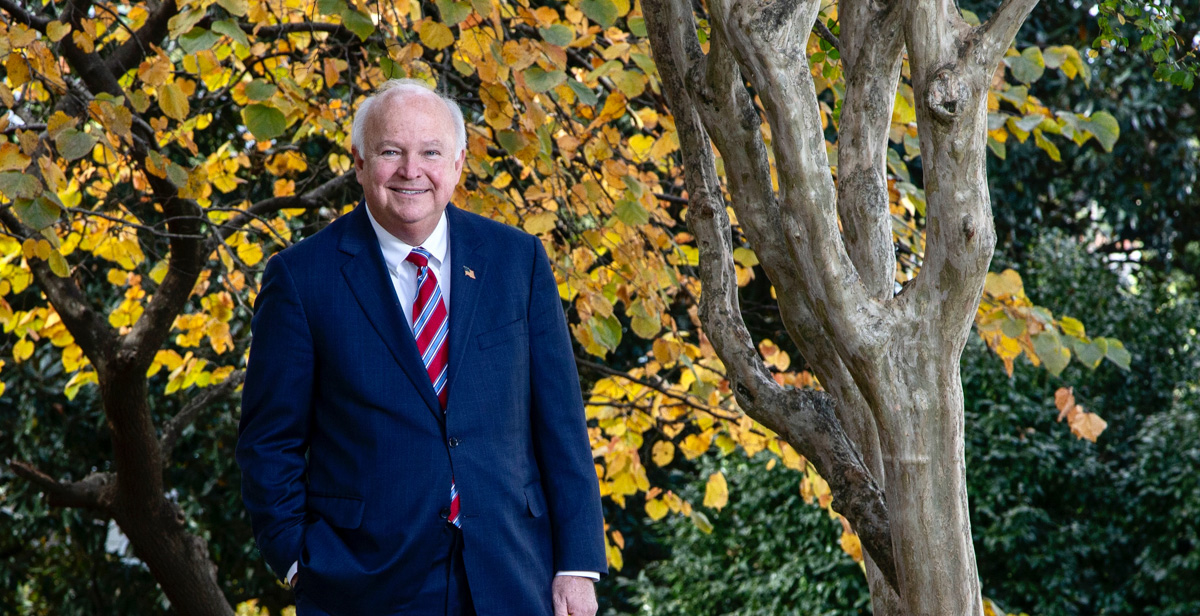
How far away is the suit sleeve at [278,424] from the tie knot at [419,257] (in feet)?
0.71

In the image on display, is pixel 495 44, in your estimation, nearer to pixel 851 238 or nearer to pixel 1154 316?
pixel 851 238

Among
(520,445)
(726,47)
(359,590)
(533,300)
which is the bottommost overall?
(359,590)

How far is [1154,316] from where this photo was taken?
789cm

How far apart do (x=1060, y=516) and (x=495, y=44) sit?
5364 mm

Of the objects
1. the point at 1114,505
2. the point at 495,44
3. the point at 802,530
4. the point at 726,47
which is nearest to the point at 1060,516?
the point at 1114,505

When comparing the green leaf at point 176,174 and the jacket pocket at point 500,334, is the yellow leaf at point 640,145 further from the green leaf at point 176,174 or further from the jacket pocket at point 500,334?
the jacket pocket at point 500,334

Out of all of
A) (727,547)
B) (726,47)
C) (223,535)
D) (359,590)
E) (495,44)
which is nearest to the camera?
(359,590)

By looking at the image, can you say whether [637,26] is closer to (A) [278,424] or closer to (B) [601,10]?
(B) [601,10]

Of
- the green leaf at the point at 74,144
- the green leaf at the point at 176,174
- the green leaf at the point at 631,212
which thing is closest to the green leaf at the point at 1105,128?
the green leaf at the point at 631,212

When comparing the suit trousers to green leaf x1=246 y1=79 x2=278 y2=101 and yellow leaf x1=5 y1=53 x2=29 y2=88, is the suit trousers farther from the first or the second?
yellow leaf x1=5 y1=53 x2=29 y2=88

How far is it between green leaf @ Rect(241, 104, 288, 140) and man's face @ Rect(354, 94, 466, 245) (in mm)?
1017

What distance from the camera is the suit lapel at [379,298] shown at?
6.67 feet

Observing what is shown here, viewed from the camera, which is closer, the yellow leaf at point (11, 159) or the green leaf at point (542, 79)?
the yellow leaf at point (11, 159)

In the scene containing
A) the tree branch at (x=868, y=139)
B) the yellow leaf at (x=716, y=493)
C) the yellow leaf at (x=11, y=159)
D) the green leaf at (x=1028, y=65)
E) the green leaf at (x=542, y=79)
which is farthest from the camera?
the yellow leaf at (x=716, y=493)
